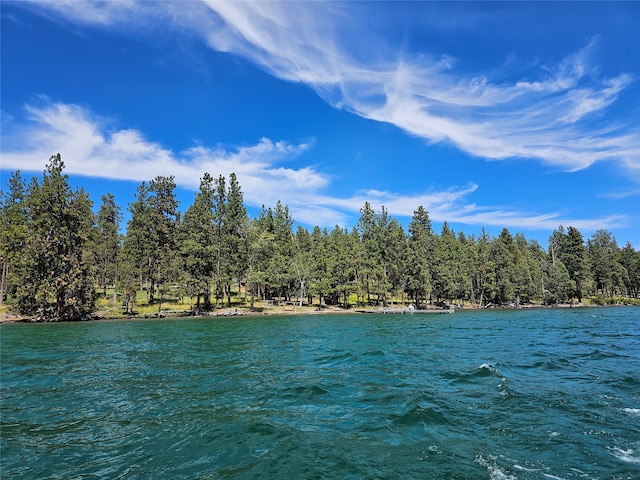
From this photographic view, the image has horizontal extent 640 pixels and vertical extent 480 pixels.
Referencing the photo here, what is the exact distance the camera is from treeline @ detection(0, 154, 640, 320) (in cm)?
5984

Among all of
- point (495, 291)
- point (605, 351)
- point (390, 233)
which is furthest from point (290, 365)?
point (495, 291)

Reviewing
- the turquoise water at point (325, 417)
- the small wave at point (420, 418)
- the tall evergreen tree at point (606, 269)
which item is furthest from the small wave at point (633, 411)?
the tall evergreen tree at point (606, 269)

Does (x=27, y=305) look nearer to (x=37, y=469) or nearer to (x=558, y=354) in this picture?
(x=37, y=469)

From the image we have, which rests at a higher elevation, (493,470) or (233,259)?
(233,259)

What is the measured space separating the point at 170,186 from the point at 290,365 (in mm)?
71394

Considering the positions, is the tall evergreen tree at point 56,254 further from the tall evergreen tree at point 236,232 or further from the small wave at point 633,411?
the small wave at point 633,411

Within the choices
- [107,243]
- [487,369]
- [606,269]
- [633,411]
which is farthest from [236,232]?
[606,269]

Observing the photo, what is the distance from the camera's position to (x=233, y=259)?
8100 cm

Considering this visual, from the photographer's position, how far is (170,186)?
8212cm

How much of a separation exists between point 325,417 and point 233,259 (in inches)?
2823

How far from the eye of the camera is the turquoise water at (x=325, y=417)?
27.6 ft

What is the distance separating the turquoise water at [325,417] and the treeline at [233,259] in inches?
1746

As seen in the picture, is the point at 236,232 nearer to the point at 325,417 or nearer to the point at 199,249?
the point at 199,249

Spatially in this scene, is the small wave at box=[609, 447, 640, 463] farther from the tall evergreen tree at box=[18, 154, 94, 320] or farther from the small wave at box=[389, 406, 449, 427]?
the tall evergreen tree at box=[18, 154, 94, 320]
